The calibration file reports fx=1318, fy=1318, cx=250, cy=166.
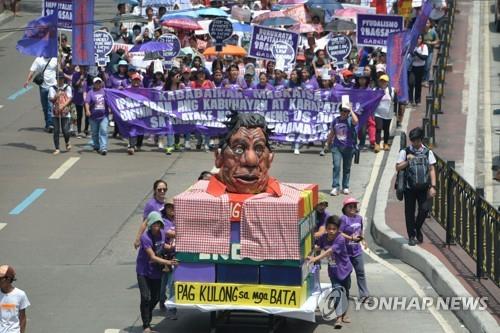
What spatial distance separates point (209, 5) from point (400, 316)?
26.0 metres

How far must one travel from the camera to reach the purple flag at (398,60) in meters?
27.8

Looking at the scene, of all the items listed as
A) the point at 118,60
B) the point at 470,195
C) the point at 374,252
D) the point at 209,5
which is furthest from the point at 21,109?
the point at 470,195

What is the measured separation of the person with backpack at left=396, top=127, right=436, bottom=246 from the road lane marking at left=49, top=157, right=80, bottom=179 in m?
8.50

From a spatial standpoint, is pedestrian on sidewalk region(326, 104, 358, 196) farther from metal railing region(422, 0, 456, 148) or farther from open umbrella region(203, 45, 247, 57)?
open umbrella region(203, 45, 247, 57)

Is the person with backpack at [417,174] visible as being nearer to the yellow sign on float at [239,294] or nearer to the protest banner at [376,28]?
the yellow sign on float at [239,294]

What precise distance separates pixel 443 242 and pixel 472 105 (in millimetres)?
12314

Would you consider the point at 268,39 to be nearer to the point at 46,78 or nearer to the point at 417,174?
the point at 46,78

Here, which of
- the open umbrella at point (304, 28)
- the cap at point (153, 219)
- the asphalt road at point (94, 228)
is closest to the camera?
the cap at point (153, 219)

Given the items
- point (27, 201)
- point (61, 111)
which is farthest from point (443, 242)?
point (61, 111)

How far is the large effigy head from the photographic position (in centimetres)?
1561

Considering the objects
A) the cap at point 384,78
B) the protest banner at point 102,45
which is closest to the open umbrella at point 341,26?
the protest banner at point 102,45

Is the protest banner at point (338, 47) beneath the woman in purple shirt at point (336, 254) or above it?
above

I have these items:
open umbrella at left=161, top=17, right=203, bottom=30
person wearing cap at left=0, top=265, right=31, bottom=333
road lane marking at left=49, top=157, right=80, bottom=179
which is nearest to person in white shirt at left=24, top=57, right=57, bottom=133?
road lane marking at left=49, top=157, right=80, bottom=179

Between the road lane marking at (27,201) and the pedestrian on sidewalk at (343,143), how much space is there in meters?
5.28
